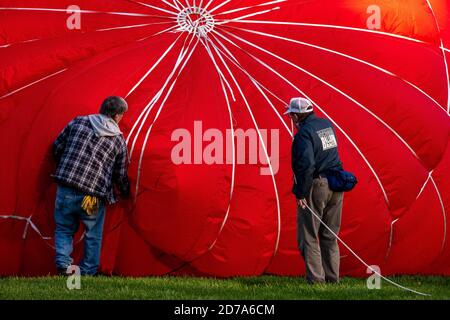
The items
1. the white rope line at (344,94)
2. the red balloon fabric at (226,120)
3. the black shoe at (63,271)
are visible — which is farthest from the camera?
the white rope line at (344,94)

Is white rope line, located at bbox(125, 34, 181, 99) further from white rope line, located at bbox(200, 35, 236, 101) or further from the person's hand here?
the person's hand

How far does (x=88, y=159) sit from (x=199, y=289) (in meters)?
1.48

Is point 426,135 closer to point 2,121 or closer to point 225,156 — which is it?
point 225,156

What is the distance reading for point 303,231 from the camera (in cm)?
788

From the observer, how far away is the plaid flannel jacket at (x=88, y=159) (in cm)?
816

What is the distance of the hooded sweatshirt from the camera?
817 centimetres

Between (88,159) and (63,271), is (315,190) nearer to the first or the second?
(88,159)

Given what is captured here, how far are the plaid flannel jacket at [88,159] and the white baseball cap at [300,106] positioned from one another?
143 centimetres

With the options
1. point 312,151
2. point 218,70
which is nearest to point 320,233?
point 312,151

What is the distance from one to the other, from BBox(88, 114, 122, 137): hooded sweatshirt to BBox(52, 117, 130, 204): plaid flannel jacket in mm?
39

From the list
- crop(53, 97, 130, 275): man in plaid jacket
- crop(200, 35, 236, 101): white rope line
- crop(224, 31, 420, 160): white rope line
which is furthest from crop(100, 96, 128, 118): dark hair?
crop(224, 31, 420, 160): white rope line

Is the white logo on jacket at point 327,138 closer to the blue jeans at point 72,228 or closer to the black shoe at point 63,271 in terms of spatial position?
the blue jeans at point 72,228

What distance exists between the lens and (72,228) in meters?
8.27

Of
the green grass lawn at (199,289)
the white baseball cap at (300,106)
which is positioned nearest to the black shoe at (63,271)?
the green grass lawn at (199,289)
